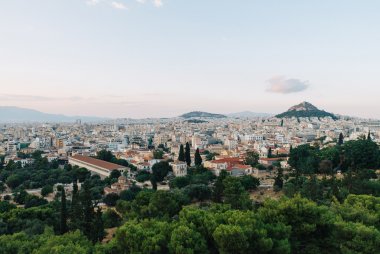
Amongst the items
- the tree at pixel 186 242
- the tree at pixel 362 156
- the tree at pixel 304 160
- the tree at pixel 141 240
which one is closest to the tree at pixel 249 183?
the tree at pixel 304 160

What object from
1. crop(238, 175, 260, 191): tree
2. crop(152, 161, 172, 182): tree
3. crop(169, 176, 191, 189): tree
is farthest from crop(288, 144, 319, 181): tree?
crop(152, 161, 172, 182): tree

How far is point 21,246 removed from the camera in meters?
12.5

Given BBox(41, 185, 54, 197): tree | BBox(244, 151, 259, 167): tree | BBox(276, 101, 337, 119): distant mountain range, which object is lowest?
BBox(41, 185, 54, 197): tree

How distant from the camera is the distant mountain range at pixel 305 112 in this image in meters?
156

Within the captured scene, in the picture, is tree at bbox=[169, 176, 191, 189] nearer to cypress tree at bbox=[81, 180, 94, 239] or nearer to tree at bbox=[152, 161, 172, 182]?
tree at bbox=[152, 161, 172, 182]

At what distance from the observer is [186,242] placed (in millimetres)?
11555

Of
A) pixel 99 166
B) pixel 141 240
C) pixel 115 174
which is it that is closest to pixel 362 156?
pixel 115 174

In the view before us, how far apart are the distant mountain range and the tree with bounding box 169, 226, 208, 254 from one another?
150056 mm

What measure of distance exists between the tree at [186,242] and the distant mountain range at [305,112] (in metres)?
150

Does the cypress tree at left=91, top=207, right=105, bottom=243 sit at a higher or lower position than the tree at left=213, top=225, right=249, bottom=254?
lower

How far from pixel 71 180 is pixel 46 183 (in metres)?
2.47

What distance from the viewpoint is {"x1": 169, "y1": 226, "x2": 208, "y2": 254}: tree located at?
11.3 meters

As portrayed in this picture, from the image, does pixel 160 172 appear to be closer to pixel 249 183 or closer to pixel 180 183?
pixel 180 183

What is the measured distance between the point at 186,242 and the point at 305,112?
15455 centimetres
